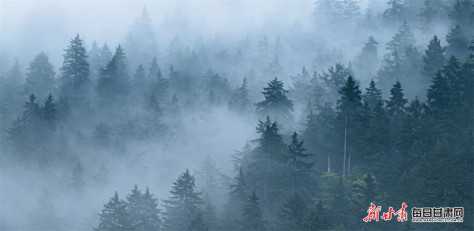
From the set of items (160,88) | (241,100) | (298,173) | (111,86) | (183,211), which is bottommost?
(183,211)

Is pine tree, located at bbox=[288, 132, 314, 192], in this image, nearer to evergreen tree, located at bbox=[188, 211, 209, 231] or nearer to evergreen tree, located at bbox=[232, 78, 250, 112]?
evergreen tree, located at bbox=[188, 211, 209, 231]

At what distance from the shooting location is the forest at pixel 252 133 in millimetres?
43750

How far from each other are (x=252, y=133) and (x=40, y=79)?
4113 cm

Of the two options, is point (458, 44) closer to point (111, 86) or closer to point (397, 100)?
point (397, 100)

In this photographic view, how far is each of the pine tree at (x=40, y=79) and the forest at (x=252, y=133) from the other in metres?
0.23

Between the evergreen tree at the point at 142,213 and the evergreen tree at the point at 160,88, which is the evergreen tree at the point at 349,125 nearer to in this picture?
the evergreen tree at the point at 142,213

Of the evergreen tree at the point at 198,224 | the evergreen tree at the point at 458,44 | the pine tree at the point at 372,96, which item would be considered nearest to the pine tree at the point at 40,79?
the evergreen tree at the point at 198,224

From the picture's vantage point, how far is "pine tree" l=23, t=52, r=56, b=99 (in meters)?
86.2

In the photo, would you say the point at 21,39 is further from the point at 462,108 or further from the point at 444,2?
the point at 462,108

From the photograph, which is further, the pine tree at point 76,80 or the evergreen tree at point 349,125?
the pine tree at point 76,80

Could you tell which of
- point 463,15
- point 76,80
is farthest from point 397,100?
point 76,80

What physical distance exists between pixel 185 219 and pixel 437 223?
21.2 meters

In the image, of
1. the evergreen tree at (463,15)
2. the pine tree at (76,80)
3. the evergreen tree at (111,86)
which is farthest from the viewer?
the pine tree at (76,80)

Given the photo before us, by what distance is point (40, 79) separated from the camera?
87500 millimetres
